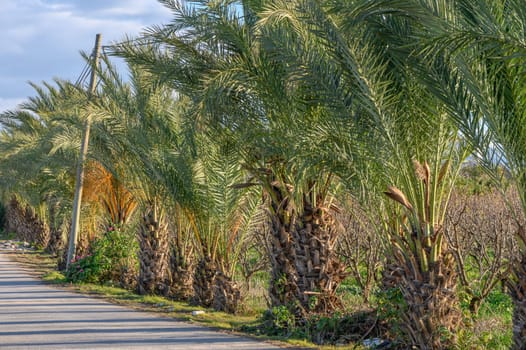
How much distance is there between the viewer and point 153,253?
1761 centimetres

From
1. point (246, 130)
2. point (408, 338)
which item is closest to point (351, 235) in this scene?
point (246, 130)

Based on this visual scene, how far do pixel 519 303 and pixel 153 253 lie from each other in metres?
11.4

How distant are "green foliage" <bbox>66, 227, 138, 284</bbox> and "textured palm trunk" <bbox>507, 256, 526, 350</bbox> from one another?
13.0 meters

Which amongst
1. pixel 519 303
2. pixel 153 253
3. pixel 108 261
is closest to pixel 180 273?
pixel 153 253

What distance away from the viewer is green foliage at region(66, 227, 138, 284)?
63.2 ft

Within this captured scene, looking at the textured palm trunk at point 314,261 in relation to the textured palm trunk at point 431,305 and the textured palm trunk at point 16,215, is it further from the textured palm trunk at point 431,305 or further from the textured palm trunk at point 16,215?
the textured palm trunk at point 16,215

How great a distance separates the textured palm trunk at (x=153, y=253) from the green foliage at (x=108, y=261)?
61.3 inches

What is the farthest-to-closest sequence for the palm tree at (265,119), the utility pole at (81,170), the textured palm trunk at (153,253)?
1. the utility pole at (81,170)
2. the textured palm trunk at (153,253)
3. the palm tree at (265,119)

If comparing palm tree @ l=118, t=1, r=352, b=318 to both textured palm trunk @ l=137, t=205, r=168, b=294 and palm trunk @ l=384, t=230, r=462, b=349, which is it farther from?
textured palm trunk @ l=137, t=205, r=168, b=294

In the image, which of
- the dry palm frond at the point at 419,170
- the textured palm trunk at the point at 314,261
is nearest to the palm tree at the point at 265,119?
the textured palm trunk at the point at 314,261

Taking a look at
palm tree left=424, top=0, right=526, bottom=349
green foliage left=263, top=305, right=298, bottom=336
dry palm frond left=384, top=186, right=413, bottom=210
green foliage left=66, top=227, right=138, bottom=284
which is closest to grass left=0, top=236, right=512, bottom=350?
green foliage left=263, top=305, right=298, bottom=336

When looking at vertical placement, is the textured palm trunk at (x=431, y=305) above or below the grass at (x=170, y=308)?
above

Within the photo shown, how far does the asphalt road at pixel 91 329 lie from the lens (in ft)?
31.9

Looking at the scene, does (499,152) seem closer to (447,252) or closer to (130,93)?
(447,252)
